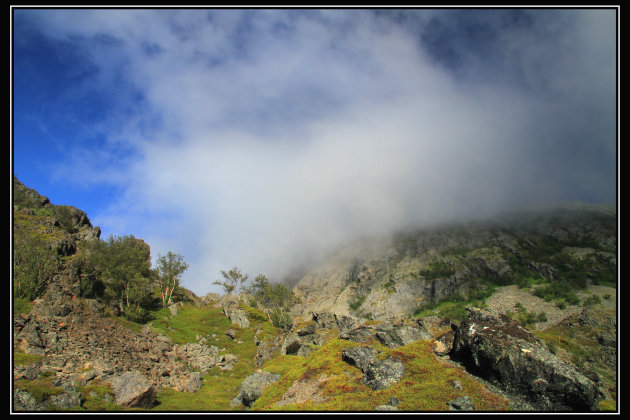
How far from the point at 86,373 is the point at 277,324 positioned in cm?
5781

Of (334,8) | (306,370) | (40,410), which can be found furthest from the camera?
(306,370)

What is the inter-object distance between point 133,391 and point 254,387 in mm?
12938

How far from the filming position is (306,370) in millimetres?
29766

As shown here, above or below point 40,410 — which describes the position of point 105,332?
below

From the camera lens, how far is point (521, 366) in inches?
907

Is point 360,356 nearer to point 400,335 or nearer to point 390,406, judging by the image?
point 390,406

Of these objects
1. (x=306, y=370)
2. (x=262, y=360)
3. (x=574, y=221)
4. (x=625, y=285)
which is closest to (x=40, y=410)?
(x=306, y=370)

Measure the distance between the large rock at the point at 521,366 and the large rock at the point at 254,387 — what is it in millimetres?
20821

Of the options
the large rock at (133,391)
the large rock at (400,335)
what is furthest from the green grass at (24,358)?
the large rock at (400,335)

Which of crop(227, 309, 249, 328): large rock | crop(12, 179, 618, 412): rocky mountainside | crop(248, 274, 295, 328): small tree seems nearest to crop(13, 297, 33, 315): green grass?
crop(12, 179, 618, 412): rocky mountainside

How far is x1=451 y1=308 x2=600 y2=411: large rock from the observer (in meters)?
21.0

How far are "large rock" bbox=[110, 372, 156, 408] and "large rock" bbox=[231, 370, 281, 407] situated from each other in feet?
30.4

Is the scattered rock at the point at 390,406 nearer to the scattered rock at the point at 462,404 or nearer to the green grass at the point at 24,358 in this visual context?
the scattered rock at the point at 462,404

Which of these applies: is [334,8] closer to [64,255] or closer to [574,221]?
[64,255]
